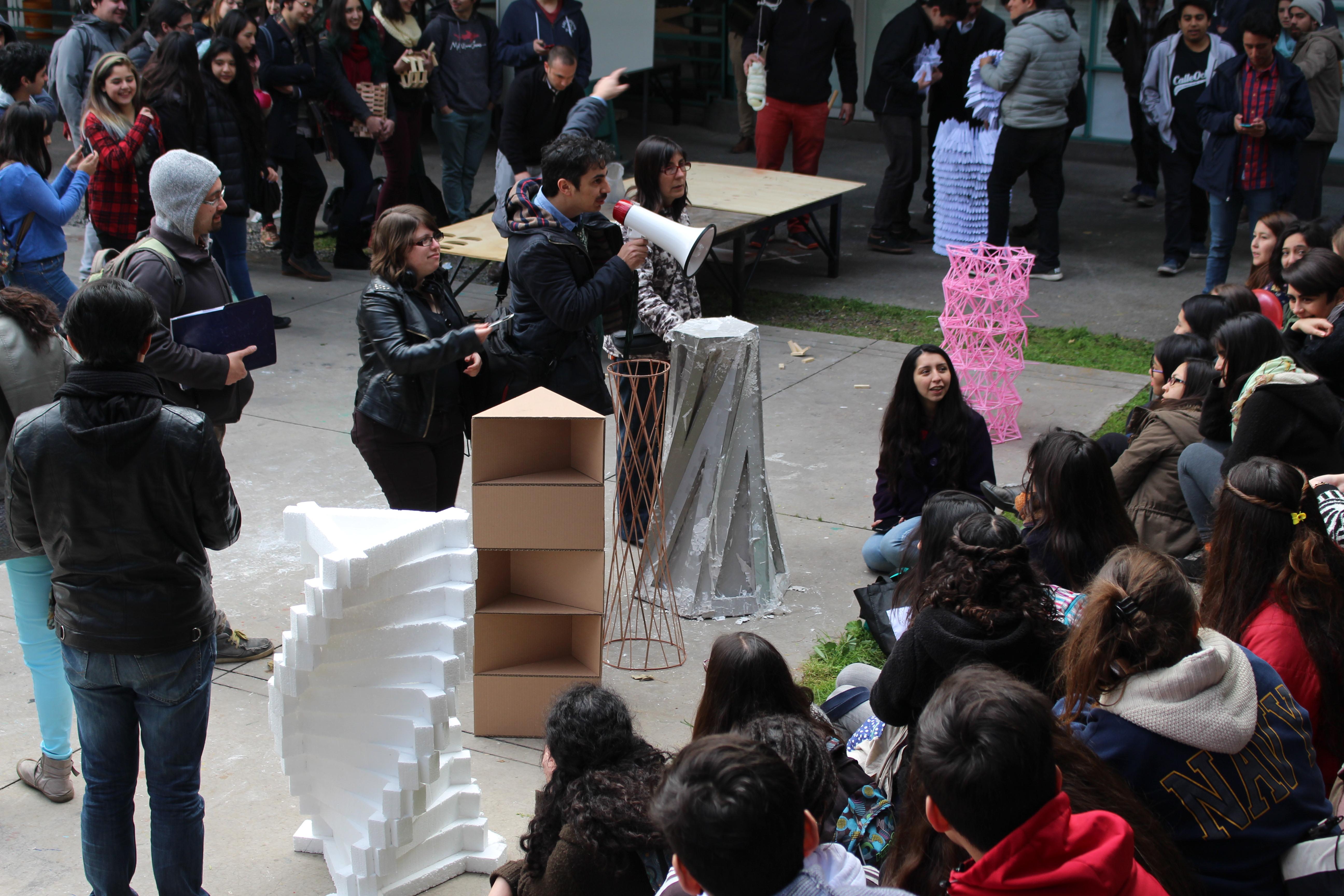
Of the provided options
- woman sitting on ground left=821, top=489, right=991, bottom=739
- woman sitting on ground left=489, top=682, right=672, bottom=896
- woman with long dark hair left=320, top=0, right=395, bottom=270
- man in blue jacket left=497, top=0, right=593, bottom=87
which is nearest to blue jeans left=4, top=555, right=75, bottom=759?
woman sitting on ground left=489, top=682, right=672, bottom=896

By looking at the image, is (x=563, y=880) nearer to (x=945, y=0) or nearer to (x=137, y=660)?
(x=137, y=660)

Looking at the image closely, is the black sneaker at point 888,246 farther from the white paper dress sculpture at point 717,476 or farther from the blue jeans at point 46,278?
the blue jeans at point 46,278

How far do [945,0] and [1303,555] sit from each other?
26.2ft

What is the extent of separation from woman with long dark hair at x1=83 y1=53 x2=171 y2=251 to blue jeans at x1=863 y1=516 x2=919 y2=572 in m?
4.38

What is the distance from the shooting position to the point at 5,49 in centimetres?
724

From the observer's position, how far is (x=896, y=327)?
875cm

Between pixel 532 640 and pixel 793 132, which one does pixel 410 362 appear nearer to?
pixel 532 640

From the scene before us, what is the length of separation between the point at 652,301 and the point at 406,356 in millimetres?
1521

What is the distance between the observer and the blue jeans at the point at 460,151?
10109mm

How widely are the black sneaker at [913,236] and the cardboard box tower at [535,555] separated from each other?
7.33m

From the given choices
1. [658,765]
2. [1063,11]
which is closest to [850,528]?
[658,765]

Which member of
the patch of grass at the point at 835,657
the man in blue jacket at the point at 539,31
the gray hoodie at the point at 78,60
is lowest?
the patch of grass at the point at 835,657

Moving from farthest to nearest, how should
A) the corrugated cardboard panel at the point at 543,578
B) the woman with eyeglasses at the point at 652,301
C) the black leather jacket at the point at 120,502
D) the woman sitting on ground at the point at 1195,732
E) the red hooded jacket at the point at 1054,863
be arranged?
the woman with eyeglasses at the point at 652,301 → the corrugated cardboard panel at the point at 543,578 → the black leather jacket at the point at 120,502 → the woman sitting on ground at the point at 1195,732 → the red hooded jacket at the point at 1054,863

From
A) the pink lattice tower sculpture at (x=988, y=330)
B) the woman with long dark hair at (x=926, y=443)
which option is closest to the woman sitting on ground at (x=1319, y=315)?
the woman with long dark hair at (x=926, y=443)
